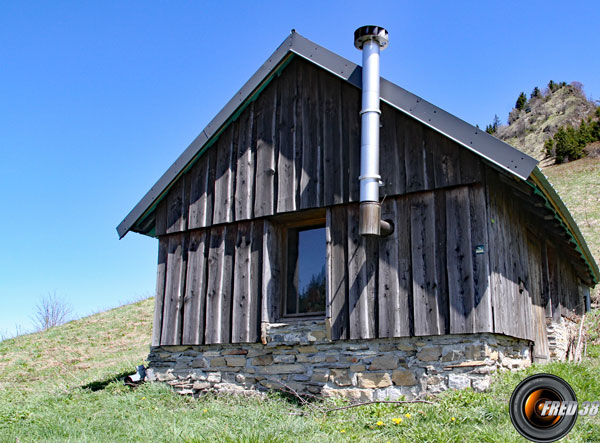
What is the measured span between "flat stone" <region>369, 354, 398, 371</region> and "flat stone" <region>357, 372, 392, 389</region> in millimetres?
81

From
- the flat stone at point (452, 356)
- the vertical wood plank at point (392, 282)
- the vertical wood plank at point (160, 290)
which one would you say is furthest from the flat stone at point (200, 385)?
the flat stone at point (452, 356)

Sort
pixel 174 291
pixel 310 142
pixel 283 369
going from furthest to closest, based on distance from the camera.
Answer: pixel 174 291 < pixel 310 142 < pixel 283 369

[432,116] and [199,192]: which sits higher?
[432,116]

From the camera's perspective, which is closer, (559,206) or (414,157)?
(414,157)

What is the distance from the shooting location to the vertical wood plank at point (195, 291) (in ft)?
32.1

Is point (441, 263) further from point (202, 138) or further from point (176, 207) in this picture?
point (176, 207)

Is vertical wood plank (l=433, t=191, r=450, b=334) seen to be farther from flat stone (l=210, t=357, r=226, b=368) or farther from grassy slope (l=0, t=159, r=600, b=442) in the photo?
flat stone (l=210, t=357, r=226, b=368)

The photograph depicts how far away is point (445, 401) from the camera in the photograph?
6.79 metres

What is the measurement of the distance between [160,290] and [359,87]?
16.7ft

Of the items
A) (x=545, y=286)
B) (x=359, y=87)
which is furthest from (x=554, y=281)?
(x=359, y=87)

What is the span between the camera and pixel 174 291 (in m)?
10.2

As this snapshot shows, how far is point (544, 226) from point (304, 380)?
17.2 ft

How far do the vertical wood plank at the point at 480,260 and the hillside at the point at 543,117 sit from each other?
4042 centimetres

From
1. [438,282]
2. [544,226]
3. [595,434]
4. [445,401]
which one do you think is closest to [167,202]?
[438,282]
